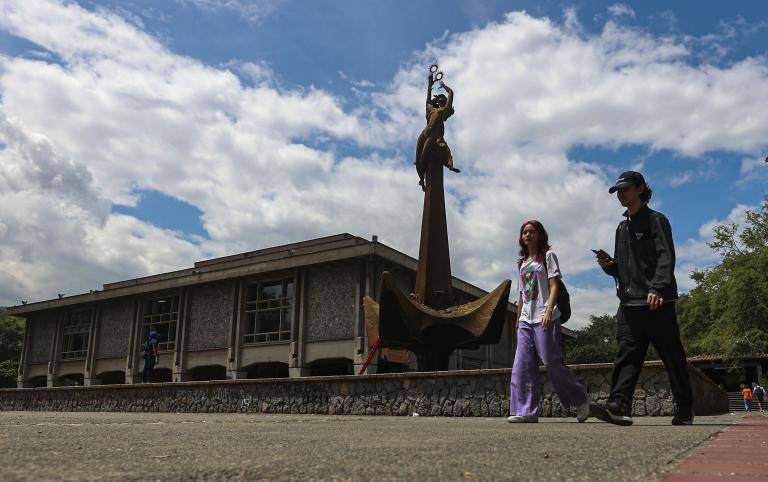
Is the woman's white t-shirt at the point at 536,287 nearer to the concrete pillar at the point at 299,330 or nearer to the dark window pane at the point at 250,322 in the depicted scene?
the concrete pillar at the point at 299,330

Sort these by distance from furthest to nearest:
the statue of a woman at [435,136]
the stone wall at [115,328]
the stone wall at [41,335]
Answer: the stone wall at [41,335], the stone wall at [115,328], the statue of a woman at [435,136]

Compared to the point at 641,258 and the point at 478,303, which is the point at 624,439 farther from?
the point at 478,303

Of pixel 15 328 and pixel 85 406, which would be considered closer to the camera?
pixel 85 406

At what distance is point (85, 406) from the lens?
14.8 meters

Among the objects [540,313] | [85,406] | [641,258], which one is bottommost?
[85,406]

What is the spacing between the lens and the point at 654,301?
4.29m

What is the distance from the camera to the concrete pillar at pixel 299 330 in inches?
957

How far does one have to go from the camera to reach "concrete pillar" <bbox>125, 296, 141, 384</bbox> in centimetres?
2970

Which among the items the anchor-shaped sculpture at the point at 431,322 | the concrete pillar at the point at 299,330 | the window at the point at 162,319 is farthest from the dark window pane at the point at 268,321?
the anchor-shaped sculpture at the point at 431,322

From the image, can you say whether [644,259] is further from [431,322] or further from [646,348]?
[431,322]

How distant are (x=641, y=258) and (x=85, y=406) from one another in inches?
560

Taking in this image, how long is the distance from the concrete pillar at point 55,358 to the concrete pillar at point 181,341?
949 centimetres

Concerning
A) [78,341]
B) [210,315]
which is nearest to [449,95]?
[210,315]

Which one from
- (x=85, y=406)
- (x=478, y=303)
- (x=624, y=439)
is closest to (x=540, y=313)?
(x=624, y=439)
